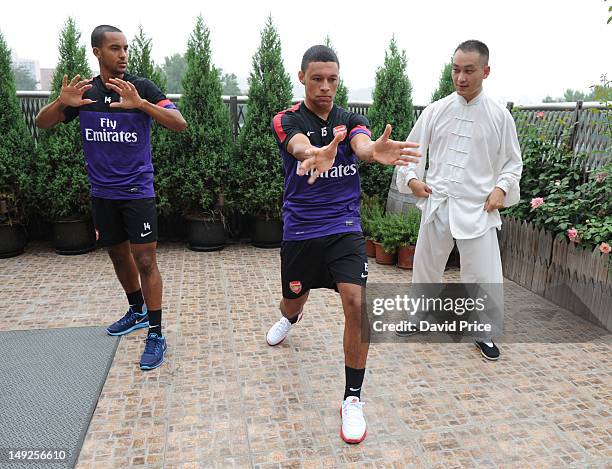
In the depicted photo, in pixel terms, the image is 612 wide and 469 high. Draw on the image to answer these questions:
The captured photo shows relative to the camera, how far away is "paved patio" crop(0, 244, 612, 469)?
2438 mm

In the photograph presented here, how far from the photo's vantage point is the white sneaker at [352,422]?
2.50 m

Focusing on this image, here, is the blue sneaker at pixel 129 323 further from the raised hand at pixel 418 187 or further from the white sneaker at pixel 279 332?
the raised hand at pixel 418 187

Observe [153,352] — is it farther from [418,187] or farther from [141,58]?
[141,58]

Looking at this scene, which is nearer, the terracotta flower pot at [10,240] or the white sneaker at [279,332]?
the white sneaker at [279,332]

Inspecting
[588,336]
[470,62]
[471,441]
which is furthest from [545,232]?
[471,441]

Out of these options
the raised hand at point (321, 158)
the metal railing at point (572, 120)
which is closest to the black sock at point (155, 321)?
the raised hand at point (321, 158)

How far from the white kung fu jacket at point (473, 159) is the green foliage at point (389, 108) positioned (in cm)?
310

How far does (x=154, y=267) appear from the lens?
11.2 feet

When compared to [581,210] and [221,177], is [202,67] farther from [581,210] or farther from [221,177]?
[581,210]

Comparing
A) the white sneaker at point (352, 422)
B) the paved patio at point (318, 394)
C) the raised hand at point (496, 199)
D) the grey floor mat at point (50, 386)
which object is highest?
the raised hand at point (496, 199)

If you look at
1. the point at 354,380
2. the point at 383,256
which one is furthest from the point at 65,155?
the point at 354,380

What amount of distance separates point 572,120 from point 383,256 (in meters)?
2.22

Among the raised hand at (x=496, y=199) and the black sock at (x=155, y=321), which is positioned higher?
the raised hand at (x=496, y=199)

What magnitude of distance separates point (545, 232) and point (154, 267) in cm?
328
